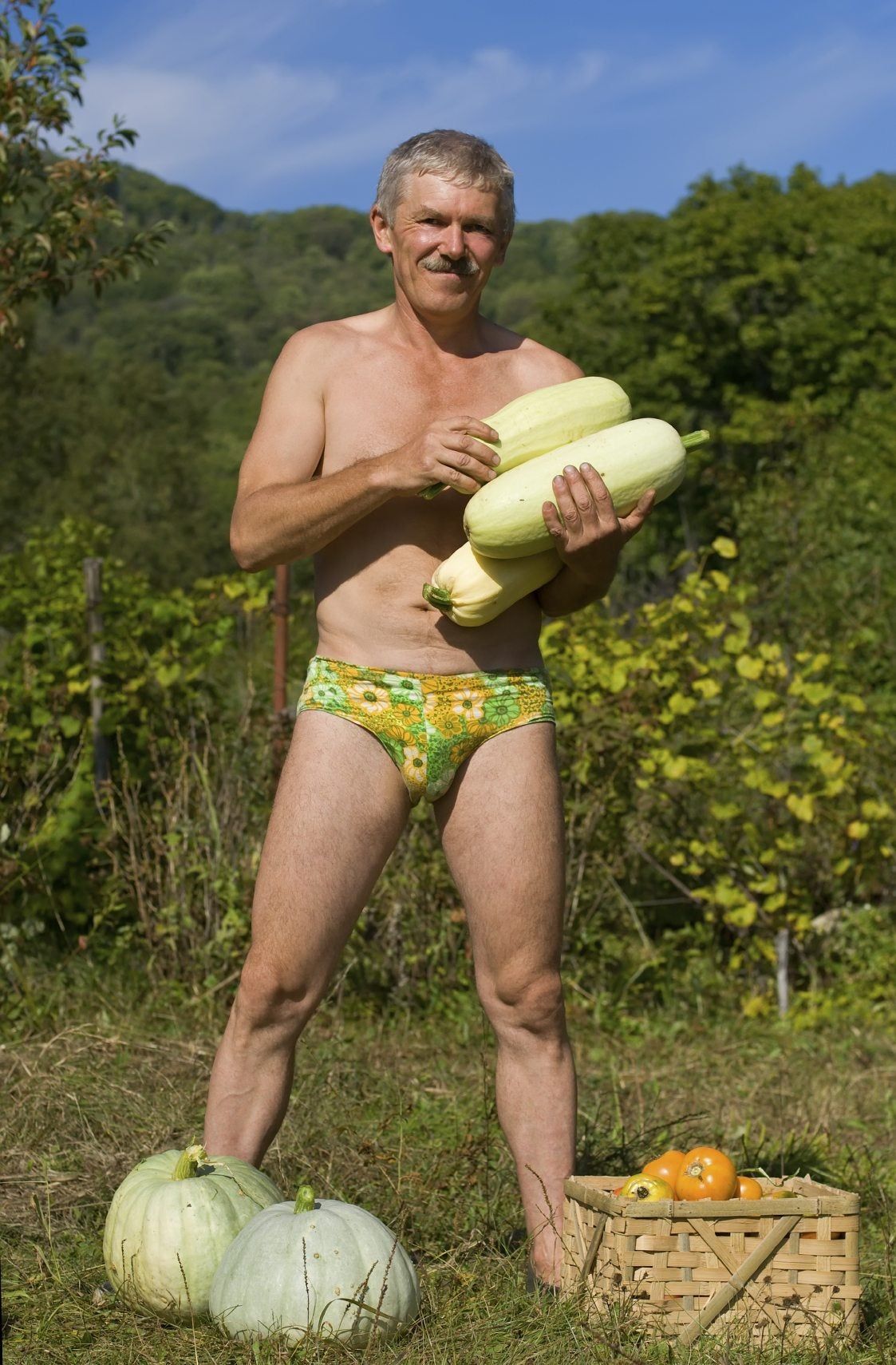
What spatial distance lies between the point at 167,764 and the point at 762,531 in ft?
23.8

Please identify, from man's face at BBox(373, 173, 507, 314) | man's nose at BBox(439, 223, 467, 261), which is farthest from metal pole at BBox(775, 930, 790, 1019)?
man's nose at BBox(439, 223, 467, 261)

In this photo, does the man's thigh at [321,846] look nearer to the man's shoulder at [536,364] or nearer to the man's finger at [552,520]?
the man's finger at [552,520]

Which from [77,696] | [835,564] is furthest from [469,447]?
[835,564]

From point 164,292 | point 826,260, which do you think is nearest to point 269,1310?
point 826,260

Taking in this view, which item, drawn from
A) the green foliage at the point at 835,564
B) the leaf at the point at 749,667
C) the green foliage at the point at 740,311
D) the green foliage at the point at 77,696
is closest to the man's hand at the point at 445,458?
the green foliage at the point at 77,696

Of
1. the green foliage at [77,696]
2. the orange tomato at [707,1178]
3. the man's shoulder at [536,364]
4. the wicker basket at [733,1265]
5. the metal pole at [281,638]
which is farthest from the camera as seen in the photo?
the metal pole at [281,638]

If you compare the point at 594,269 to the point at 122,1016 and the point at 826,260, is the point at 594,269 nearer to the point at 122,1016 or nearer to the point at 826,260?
the point at 826,260

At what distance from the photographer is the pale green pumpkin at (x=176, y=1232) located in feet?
9.02

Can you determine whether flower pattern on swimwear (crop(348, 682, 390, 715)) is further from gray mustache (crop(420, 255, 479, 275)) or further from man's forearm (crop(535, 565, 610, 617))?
gray mustache (crop(420, 255, 479, 275))

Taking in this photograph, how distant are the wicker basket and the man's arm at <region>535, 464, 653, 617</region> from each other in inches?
47.2

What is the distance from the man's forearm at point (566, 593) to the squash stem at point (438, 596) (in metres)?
0.27

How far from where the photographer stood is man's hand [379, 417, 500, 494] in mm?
2723

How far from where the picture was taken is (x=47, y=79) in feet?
19.2

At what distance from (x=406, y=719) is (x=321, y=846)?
311 millimetres
